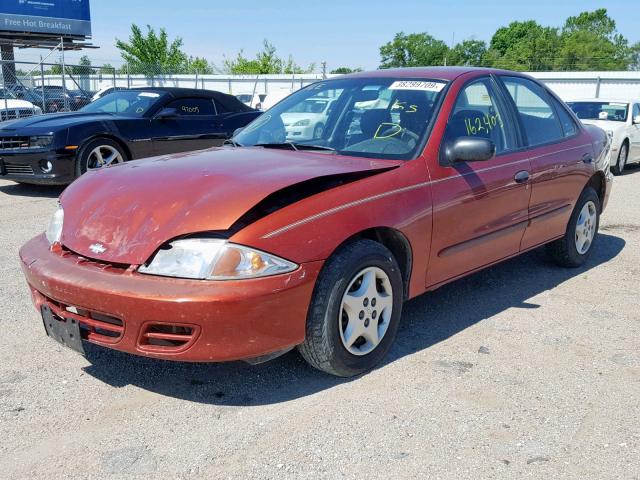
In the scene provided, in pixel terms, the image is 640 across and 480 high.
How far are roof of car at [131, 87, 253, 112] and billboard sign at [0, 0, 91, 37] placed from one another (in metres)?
27.1

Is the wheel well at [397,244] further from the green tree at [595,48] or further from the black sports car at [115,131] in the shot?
the green tree at [595,48]

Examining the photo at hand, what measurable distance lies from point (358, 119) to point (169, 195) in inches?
59.6

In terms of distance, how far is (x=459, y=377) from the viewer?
3.53 metres

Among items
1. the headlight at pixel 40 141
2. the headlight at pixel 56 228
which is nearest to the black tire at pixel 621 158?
the headlight at pixel 40 141

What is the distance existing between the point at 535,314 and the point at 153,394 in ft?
8.61

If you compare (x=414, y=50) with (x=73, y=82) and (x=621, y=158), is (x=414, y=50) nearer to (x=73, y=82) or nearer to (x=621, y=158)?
(x=73, y=82)

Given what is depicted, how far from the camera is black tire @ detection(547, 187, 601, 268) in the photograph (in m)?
5.39

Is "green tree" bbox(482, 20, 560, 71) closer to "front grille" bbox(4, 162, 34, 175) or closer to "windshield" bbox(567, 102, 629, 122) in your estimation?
"windshield" bbox(567, 102, 629, 122)

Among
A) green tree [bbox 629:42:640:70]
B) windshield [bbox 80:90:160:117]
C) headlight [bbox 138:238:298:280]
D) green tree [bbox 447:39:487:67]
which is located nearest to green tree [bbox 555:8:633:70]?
green tree [bbox 629:42:640:70]

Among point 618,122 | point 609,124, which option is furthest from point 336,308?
point 618,122

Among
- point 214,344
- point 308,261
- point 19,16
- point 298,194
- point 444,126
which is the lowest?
point 214,344

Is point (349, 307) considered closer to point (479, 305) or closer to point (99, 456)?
point (99, 456)

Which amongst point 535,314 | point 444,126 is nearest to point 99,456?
point 444,126

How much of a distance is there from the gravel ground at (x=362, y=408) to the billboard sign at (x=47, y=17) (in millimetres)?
33122
